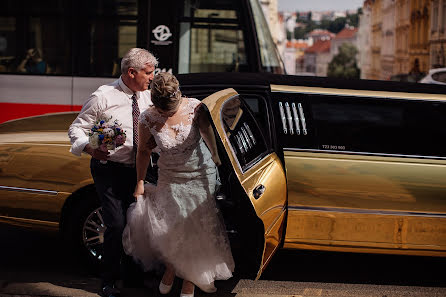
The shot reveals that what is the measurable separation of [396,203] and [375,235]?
0.29 meters

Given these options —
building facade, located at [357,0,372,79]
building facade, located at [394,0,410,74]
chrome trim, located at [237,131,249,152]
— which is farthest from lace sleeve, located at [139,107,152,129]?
building facade, located at [357,0,372,79]

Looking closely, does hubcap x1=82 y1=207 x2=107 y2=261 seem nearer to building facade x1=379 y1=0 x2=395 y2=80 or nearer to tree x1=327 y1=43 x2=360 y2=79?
building facade x1=379 y1=0 x2=395 y2=80

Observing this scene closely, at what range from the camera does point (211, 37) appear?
9.66 m

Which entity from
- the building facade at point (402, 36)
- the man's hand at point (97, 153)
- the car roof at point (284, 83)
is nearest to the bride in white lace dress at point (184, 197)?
the man's hand at point (97, 153)

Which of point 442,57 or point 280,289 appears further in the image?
point 442,57

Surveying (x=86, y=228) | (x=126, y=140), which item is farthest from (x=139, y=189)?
(x=86, y=228)

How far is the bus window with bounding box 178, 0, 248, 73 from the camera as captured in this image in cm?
953

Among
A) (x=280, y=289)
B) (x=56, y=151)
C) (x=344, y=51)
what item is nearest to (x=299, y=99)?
(x=280, y=289)

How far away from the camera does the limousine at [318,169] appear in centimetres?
519

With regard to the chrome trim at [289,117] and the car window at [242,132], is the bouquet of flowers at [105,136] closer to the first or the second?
the car window at [242,132]

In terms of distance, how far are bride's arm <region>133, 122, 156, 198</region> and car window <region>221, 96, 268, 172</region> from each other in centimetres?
51

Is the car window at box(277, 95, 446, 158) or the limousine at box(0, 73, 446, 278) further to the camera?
the car window at box(277, 95, 446, 158)

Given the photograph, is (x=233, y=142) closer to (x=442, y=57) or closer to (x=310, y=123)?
(x=310, y=123)

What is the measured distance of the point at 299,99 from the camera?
546cm
